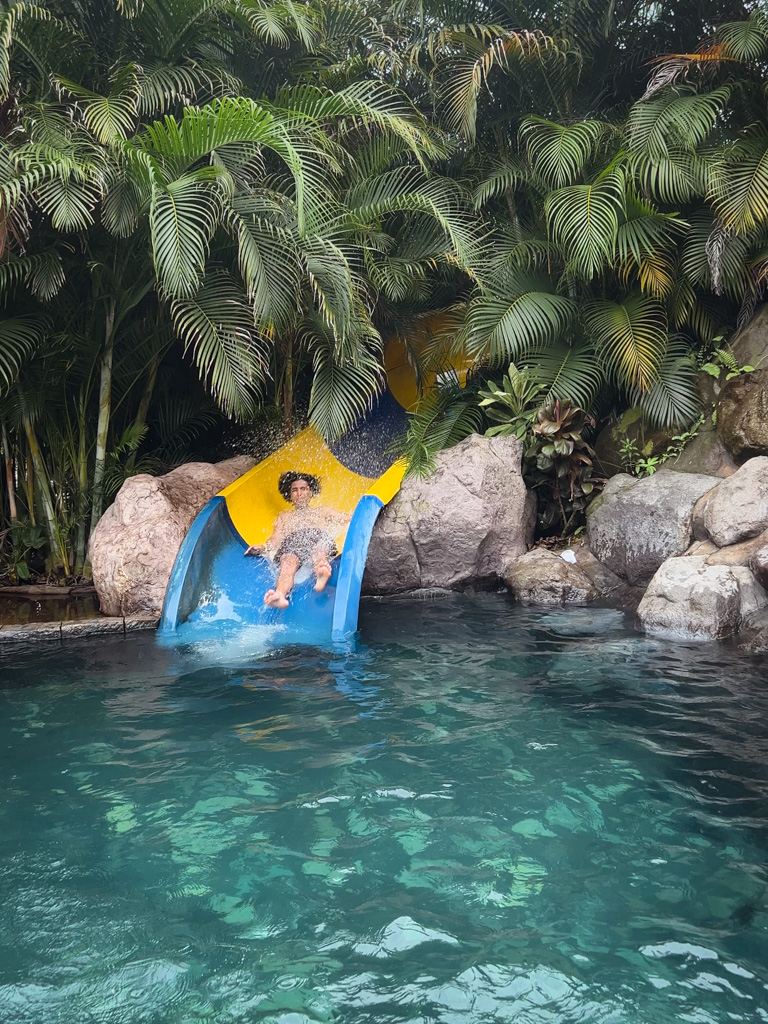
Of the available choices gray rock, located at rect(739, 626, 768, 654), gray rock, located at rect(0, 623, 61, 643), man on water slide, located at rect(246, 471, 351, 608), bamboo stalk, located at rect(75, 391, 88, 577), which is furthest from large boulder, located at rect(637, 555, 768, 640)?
bamboo stalk, located at rect(75, 391, 88, 577)

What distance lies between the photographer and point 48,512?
7.81 metres

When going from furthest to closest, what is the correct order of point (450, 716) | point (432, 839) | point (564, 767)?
point (450, 716) → point (564, 767) → point (432, 839)

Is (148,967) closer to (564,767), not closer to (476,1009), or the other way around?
(476,1009)

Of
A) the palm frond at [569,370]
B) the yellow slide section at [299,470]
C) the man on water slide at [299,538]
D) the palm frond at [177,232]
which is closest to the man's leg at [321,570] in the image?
the man on water slide at [299,538]

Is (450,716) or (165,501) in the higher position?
(165,501)

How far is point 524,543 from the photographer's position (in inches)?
314

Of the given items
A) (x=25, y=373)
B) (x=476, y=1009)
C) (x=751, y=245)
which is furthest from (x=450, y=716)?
(x=751, y=245)

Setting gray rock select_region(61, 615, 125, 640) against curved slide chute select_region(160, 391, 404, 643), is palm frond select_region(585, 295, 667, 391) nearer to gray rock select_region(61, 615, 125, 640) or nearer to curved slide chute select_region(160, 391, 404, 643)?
curved slide chute select_region(160, 391, 404, 643)

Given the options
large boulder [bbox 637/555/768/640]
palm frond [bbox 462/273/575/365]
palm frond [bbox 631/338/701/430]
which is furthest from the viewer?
palm frond [bbox 462/273/575/365]

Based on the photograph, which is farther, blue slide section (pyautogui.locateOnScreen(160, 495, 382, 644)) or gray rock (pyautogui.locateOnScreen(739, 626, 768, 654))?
blue slide section (pyautogui.locateOnScreen(160, 495, 382, 644))

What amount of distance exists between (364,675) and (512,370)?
12.9 ft

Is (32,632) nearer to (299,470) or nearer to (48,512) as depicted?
(48,512)

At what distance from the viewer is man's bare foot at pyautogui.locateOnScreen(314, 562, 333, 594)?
6.81 m

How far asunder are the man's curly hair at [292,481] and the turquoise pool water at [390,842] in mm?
2732
